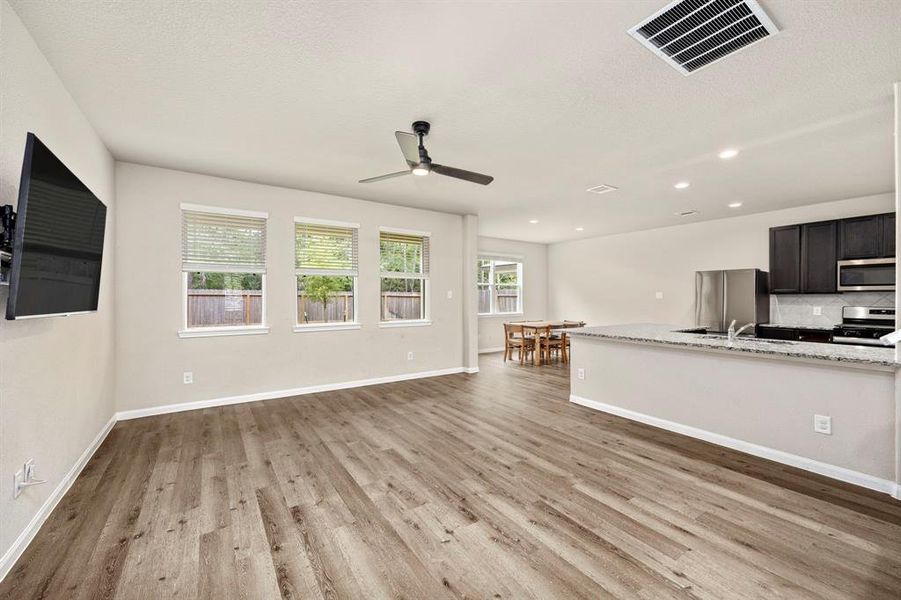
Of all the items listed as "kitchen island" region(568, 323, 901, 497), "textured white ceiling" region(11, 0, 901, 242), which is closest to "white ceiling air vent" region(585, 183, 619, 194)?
"textured white ceiling" region(11, 0, 901, 242)

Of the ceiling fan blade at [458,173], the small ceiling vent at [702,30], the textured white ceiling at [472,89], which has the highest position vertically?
the textured white ceiling at [472,89]

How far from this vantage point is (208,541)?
6.46 feet

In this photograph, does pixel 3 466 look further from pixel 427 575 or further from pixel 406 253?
pixel 406 253

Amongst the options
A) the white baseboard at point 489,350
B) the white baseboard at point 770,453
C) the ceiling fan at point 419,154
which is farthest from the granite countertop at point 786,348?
the white baseboard at point 489,350

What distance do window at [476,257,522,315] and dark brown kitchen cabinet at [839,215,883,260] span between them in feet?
17.9

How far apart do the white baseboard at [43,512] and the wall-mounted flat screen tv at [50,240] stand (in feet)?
3.64

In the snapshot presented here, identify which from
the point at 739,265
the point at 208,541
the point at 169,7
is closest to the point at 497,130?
the point at 169,7

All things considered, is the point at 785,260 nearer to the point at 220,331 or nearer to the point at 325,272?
the point at 325,272

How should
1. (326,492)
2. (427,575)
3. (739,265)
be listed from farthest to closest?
1. (739,265)
2. (326,492)
3. (427,575)

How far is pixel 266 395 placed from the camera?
4605 mm

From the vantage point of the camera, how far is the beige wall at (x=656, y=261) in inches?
232

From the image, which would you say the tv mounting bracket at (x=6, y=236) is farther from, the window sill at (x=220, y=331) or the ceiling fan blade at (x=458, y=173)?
the window sill at (x=220, y=331)

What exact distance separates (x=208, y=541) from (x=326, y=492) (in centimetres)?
67

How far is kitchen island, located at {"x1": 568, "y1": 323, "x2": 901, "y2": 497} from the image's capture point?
248 centimetres
